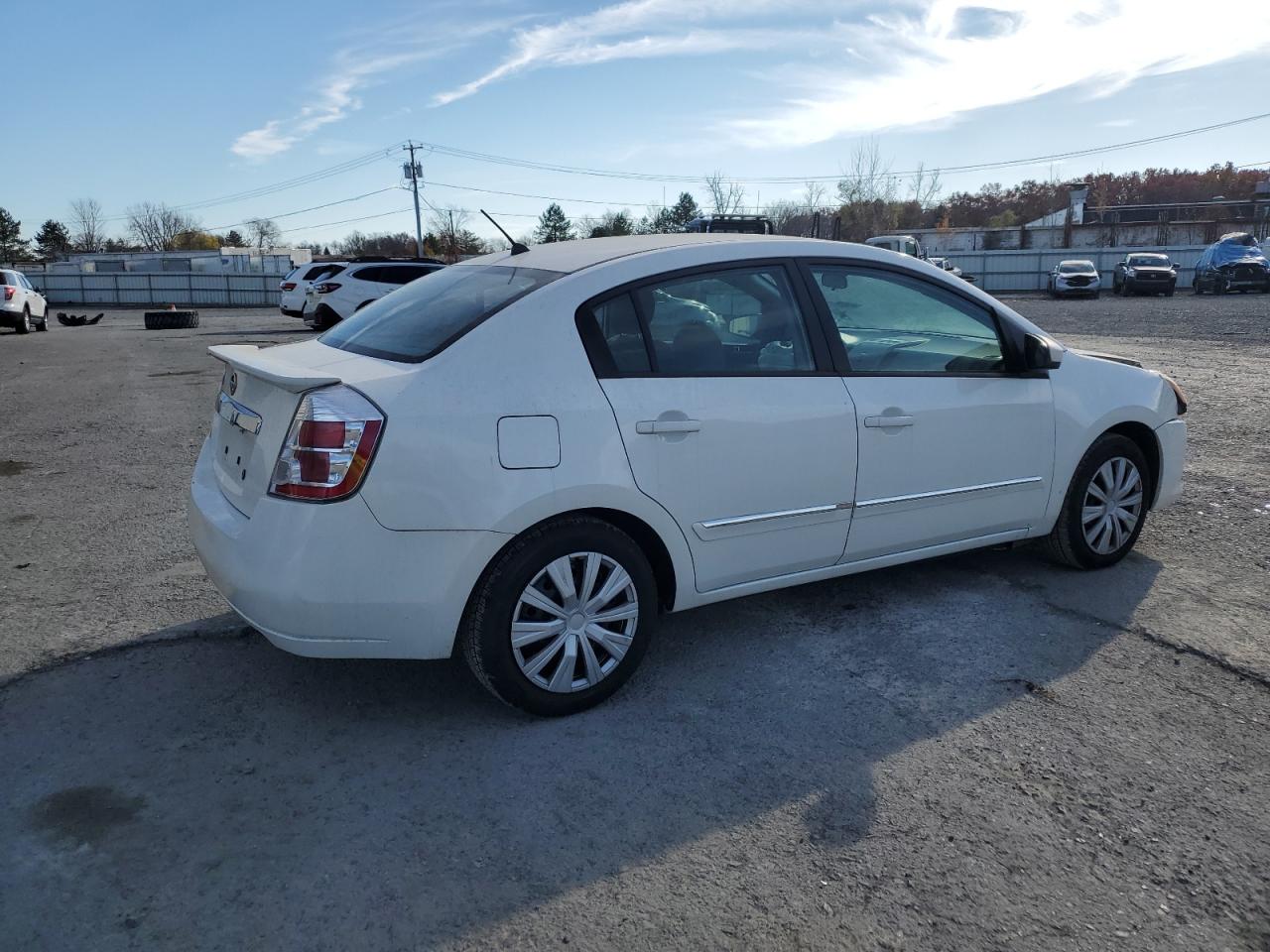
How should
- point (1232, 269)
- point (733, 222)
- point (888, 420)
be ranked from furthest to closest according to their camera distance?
point (1232, 269) → point (733, 222) → point (888, 420)

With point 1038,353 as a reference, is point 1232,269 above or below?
above

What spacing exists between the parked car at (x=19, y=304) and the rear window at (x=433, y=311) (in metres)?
24.8

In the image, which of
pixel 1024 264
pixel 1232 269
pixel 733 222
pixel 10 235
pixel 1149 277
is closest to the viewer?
pixel 733 222

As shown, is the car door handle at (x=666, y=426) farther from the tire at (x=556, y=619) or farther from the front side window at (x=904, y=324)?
the front side window at (x=904, y=324)

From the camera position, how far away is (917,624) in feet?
14.4

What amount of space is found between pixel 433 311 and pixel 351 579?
117 centimetres

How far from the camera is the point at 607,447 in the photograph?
350 cm

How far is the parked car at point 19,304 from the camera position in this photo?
2456 centimetres

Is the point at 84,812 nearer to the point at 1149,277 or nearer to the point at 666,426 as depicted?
the point at 666,426

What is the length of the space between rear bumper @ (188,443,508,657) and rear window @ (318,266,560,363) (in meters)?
0.64

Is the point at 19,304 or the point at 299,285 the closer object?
the point at 19,304

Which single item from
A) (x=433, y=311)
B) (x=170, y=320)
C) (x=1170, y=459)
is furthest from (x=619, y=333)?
(x=170, y=320)

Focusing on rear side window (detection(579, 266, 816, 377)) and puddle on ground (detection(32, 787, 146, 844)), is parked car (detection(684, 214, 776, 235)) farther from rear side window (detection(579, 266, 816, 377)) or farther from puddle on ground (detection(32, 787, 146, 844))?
puddle on ground (detection(32, 787, 146, 844))

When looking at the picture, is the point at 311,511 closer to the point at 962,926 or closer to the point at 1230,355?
the point at 962,926
